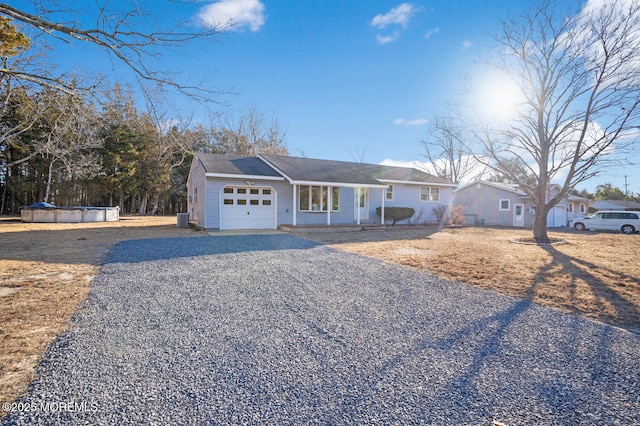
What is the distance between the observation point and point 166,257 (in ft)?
24.5

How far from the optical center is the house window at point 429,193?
20266 mm

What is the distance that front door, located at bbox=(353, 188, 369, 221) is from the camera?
17.2 m

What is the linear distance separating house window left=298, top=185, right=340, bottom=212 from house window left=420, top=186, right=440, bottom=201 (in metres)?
6.80

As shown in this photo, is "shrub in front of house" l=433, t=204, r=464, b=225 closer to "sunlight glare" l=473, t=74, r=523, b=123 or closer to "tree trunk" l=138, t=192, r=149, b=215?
"sunlight glare" l=473, t=74, r=523, b=123

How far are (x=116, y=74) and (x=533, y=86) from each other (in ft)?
47.7

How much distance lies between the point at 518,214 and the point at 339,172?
16280mm

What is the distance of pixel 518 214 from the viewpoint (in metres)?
24.8

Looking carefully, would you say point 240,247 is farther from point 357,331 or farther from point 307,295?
point 357,331

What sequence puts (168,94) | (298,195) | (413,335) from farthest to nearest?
(298,195)
(168,94)
(413,335)

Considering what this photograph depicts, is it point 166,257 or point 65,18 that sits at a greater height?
point 65,18

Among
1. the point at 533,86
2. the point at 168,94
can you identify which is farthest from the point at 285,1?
the point at 533,86

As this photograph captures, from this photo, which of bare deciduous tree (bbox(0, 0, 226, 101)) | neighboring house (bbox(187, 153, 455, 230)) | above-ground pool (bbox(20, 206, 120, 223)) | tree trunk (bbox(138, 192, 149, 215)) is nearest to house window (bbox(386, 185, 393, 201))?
neighboring house (bbox(187, 153, 455, 230))

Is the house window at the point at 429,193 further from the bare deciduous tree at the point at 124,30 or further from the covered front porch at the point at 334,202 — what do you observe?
the bare deciduous tree at the point at 124,30

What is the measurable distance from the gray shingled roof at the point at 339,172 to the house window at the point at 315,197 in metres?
0.60
